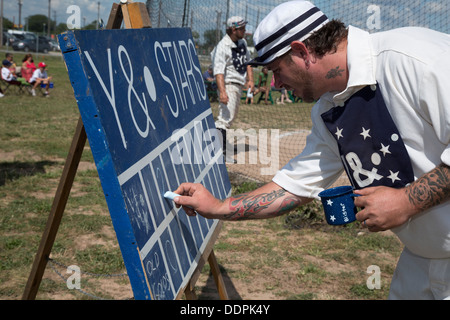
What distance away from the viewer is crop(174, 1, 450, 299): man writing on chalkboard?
5.48ft

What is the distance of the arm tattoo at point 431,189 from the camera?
166cm

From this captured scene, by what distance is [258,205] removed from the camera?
2254 mm

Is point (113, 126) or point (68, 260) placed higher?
point (113, 126)

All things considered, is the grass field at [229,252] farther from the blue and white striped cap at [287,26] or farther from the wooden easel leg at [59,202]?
the blue and white striped cap at [287,26]

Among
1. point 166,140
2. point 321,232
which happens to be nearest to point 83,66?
point 166,140

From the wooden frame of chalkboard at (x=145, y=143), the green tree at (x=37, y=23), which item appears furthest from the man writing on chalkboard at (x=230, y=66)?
the green tree at (x=37, y=23)

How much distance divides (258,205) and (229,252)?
2433 millimetres

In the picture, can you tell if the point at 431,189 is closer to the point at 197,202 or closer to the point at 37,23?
the point at 197,202

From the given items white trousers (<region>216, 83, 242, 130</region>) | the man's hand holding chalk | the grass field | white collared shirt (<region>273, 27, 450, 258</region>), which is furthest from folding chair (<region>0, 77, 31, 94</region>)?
white collared shirt (<region>273, 27, 450, 258</region>)

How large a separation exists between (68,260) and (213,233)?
6.40 ft

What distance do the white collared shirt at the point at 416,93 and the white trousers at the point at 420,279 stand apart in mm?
62

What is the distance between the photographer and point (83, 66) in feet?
5.16
